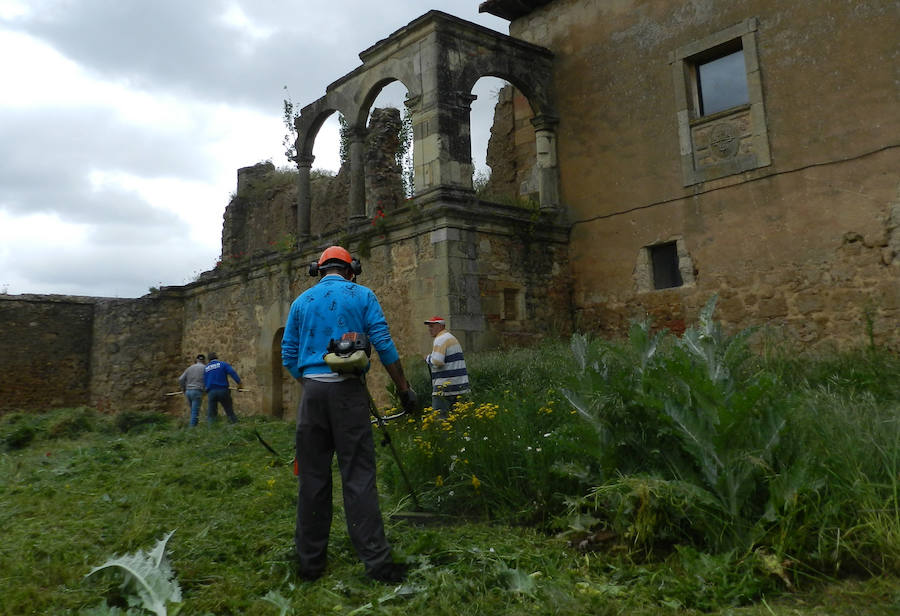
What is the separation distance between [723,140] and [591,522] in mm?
8042

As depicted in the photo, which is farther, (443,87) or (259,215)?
(259,215)

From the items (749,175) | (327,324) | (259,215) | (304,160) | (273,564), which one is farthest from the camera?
(259,215)

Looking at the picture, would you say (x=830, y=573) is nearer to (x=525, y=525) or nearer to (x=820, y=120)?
(x=525, y=525)

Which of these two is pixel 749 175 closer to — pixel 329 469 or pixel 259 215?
pixel 329 469

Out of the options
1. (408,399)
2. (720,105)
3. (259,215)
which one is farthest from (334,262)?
(259,215)

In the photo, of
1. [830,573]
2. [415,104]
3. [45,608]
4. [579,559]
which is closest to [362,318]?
[579,559]

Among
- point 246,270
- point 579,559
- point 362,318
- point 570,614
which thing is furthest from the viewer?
point 246,270

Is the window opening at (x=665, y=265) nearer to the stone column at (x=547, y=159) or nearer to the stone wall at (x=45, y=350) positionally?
the stone column at (x=547, y=159)

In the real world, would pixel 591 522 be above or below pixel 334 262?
below

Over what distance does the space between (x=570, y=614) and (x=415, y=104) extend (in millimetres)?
9299

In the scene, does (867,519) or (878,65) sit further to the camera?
(878,65)

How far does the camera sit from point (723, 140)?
10.2 meters

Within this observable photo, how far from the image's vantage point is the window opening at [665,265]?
35.8 ft

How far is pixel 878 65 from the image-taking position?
880cm
